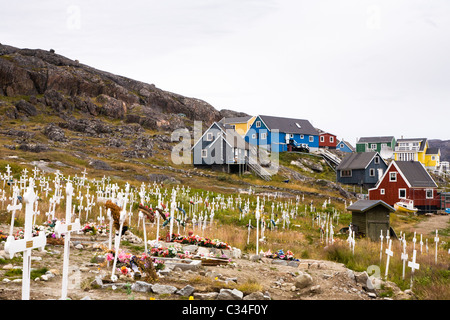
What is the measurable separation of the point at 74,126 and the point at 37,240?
244 ft

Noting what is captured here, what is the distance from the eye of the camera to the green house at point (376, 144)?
306 feet

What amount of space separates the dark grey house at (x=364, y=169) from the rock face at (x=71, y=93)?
46.7 metres

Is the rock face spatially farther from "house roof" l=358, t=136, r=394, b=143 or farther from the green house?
"house roof" l=358, t=136, r=394, b=143

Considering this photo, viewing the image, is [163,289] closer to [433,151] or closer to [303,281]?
[303,281]

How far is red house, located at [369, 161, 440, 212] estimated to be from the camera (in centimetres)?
4822

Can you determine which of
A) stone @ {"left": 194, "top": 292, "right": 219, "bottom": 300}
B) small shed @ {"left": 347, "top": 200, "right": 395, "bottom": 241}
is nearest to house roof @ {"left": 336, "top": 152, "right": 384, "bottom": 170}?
small shed @ {"left": 347, "top": 200, "right": 395, "bottom": 241}

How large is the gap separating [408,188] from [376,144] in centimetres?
4802

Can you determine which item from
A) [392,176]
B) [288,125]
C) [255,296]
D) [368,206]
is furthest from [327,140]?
[255,296]

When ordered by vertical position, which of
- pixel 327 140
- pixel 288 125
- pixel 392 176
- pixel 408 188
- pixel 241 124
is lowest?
pixel 408 188

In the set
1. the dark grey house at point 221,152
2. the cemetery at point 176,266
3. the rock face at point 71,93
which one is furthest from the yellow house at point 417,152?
the cemetery at point 176,266

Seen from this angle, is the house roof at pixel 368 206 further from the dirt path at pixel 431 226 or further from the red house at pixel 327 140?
the red house at pixel 327 140

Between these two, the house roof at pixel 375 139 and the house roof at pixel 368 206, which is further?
the house roof at pixel 375 139

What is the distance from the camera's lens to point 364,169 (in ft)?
198
